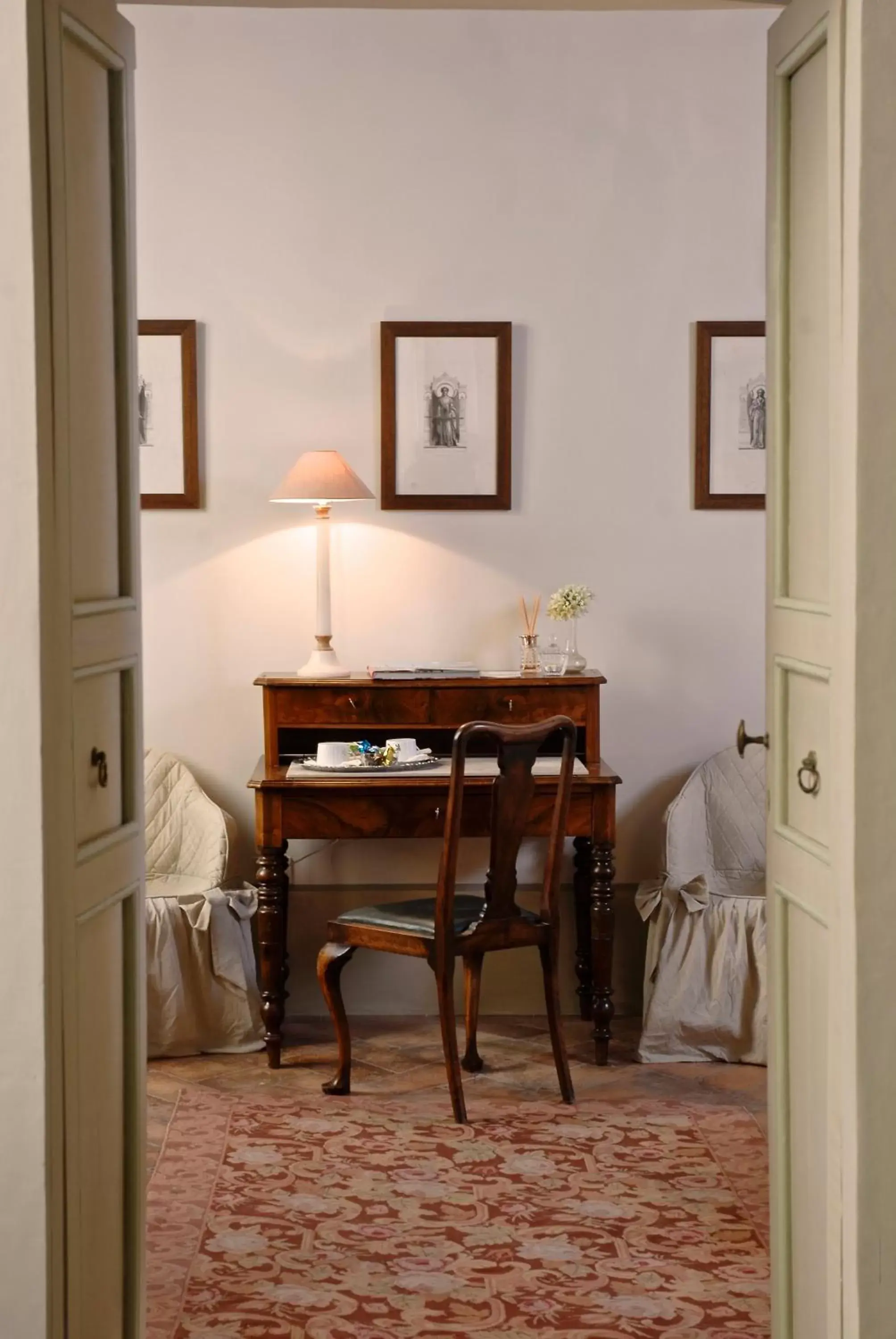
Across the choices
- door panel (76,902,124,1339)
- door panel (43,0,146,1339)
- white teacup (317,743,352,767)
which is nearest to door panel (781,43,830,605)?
door panel (43,0,146,1339)

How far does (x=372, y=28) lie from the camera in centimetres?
471

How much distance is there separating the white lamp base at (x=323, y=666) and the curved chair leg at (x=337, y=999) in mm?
863

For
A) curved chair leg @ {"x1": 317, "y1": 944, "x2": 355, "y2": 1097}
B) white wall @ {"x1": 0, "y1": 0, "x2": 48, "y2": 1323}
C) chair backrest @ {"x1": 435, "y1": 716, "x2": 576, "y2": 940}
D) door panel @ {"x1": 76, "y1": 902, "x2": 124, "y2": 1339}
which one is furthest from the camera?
curved chair leg @ {"x1": 317, "y1": 944, "x2": 355, "y2": 1097}

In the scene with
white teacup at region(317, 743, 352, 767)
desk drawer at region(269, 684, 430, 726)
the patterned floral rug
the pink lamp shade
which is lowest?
the patterned floral rug

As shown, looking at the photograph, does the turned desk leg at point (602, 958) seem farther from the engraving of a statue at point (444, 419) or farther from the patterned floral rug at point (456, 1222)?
the engraving of a statue at point (444, 419)

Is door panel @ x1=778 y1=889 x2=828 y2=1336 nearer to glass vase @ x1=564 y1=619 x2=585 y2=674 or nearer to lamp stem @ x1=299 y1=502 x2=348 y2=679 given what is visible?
glass vase @ x1=564 y1=619 x2=585 y2=674

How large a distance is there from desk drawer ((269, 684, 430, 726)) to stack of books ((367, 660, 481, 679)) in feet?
0.13

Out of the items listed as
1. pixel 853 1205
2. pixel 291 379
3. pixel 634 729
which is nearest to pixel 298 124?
pixel 291 379

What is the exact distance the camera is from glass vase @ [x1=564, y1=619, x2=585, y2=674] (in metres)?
4.60

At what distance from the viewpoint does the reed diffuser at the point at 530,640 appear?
4.63 m

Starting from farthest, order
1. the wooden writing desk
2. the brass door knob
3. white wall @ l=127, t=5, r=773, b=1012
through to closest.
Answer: white wall @ l=127, t=5, r=773, b=1012 < the wooden writing desk < the brass door knob

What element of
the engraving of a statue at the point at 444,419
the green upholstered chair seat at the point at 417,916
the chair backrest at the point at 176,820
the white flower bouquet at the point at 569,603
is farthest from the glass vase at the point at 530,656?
the chair backrest at the point at 176,820

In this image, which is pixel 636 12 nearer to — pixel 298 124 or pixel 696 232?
pixel 696 232

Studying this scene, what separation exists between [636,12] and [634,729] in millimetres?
2304
